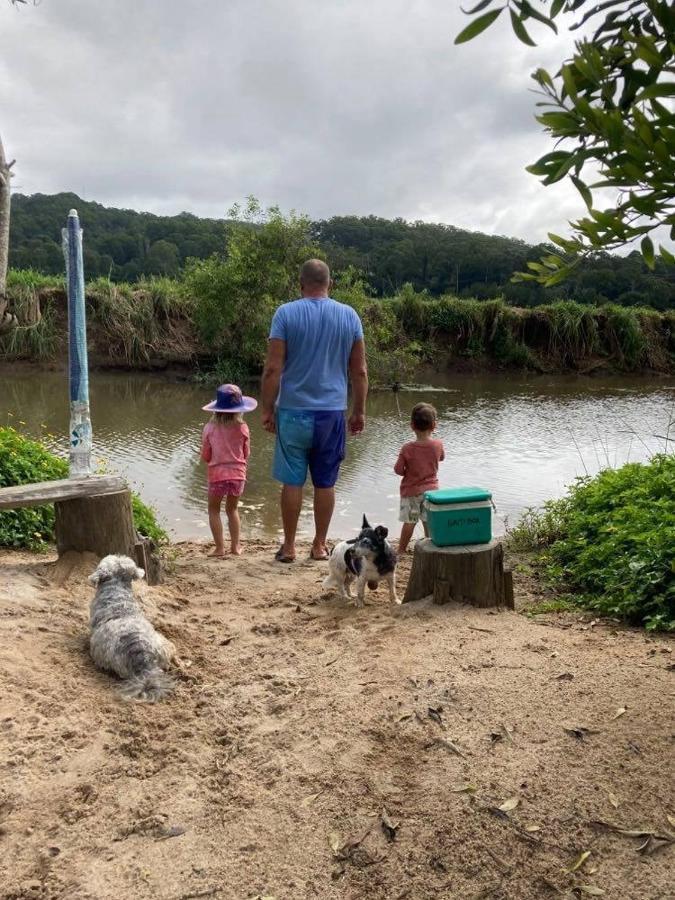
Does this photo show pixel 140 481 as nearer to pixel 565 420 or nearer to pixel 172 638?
pixel 172 638

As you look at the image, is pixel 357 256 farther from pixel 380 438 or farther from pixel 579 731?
pixel 579 731

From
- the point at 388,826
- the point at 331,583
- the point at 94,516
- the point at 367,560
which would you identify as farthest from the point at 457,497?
the point at 388,826

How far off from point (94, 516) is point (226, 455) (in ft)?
5.84

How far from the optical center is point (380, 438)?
13.1 m

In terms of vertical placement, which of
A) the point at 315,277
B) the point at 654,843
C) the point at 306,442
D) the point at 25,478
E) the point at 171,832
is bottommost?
the point at 171,832

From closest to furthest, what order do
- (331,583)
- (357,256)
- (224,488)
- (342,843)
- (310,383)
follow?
(342,843) < (331,583) < (310,383) < (224,488) < (357,256)

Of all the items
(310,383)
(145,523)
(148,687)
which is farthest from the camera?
(145,523)

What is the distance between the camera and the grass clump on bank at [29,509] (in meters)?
5.63

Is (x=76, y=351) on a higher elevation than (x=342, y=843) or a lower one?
higher

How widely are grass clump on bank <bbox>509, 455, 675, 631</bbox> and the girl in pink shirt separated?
8.96 feet

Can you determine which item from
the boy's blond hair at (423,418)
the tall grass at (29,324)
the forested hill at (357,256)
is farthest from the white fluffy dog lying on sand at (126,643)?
the forested hill at (357,256)

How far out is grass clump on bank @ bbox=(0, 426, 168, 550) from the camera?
563cm

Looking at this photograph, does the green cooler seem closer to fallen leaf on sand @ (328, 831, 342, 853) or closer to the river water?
fallen leaf on sand @ (328, 831, 342, 853)

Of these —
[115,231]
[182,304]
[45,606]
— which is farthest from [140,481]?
[115,231]
